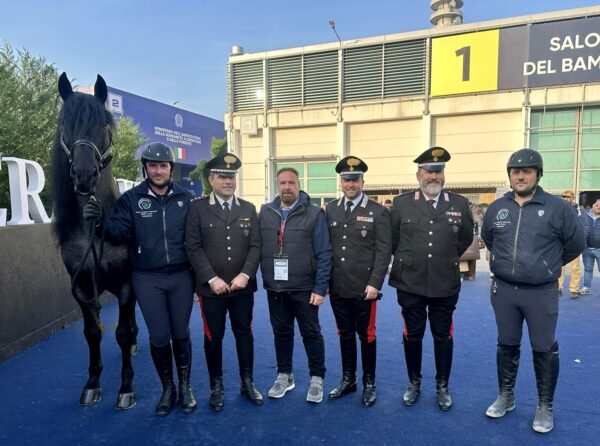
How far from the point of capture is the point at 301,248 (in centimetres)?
344

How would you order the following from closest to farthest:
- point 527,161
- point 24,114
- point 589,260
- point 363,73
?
point 527,161, point 589,260, point 24,114, point 363,73

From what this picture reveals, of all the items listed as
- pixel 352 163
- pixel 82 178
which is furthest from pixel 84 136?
pixel 352 163

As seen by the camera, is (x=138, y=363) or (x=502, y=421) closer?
(x=502, y=421)

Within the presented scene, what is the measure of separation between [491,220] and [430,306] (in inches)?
34.1

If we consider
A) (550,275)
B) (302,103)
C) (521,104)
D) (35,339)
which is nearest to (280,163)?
(302,103)

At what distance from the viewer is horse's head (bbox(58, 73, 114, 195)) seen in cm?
287

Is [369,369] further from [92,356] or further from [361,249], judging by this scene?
[92,356]

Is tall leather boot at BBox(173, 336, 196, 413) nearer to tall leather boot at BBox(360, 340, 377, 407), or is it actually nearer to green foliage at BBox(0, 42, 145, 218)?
tall leather boot at BBox(360, 340, 377, 407)

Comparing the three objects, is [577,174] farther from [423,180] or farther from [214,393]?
[214,393]

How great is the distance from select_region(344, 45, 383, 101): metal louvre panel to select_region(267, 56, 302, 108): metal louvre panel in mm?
2839

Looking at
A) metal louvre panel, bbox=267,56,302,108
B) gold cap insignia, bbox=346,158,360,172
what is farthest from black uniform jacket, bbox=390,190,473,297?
metal louvre panel, bbox=267,56,302,108

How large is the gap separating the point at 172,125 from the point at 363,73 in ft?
82.8

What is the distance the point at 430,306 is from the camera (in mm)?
3451

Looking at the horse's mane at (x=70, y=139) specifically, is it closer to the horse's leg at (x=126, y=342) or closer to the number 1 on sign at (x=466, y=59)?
the horse's leg at (x=126, y=342)
